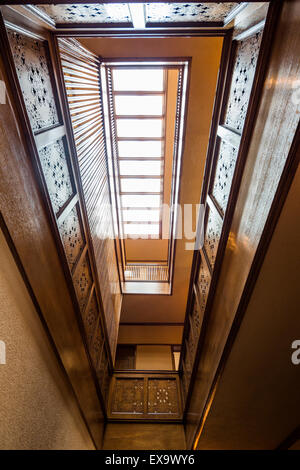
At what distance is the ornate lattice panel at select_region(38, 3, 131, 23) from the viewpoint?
133 cm

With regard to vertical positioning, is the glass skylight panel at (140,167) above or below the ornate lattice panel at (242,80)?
below

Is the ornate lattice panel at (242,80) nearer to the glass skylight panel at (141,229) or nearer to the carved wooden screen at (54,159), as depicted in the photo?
the carved wooden screen at (54,159)

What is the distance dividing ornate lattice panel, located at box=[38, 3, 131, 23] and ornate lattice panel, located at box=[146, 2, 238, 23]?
14cm

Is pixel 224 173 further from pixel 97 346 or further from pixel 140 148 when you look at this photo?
pixel 140 148

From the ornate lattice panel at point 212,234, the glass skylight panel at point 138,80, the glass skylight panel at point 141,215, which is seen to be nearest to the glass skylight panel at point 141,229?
the glass skylight panel at point 141,215

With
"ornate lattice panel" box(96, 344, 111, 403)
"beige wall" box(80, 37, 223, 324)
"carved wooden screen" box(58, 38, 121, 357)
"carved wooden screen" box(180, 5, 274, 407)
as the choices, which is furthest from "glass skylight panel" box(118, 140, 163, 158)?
"ornate lattice panel" box(96, 344, 111, 403)

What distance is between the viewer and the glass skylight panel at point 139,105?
3844 millimetres

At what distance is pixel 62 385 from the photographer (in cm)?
220

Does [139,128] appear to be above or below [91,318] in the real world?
above

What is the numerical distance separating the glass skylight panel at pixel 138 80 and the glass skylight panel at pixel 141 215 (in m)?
2.15

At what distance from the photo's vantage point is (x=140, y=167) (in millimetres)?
4742

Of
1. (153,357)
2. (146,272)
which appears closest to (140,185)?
(146,272)

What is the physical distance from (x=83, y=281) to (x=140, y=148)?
2759 mm

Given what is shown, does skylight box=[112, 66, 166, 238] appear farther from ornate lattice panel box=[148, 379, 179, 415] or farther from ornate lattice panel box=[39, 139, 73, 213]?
ornate lattice panel box=[148, 379, 179, 415]
